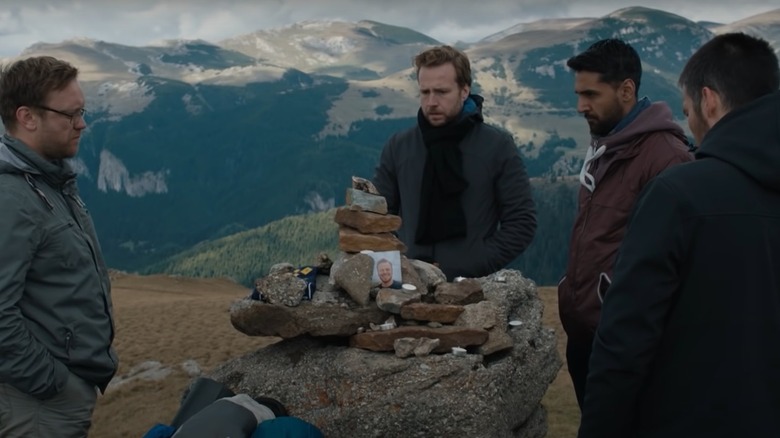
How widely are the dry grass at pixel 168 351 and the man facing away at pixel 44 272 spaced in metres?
8.51

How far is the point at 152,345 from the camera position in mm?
23609

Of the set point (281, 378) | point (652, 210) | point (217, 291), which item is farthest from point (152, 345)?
point (217, 291)

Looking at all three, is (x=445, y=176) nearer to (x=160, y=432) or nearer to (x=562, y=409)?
(x=160, y=432)

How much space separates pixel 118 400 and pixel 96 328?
40.5ft

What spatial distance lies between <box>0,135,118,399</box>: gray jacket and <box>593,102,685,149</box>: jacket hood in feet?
12.4

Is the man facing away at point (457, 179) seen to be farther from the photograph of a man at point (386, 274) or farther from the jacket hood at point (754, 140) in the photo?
the jacket hood at point (754, 140)

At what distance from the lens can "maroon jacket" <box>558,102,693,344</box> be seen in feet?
17.8

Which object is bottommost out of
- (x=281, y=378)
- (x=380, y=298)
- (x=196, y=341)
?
(x=196, y=341)

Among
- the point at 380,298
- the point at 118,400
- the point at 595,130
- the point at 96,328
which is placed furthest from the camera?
the point at 118,400

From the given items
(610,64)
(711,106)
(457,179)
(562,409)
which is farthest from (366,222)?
(562,409)

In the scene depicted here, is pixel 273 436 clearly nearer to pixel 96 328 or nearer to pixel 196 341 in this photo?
pixel 96 328

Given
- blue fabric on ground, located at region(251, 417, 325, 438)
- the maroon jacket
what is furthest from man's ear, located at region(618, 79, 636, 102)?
blue fabric on ground, located at region(251, 417, 325, 438)

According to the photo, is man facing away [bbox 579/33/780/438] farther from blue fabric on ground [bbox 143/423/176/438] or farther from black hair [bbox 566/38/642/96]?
blue fabric on ground [bbox 143/423/176/438]

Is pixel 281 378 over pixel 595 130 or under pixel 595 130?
under
